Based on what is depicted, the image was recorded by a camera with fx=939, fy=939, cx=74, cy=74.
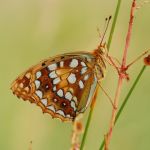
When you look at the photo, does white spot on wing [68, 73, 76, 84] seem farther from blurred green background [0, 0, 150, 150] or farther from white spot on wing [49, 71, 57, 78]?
blurred green background [0, 0, 150, 150]

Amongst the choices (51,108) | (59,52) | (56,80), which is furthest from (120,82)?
(59,52)

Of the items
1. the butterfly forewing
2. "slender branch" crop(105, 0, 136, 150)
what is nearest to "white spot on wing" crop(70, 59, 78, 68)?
the butterfly forewing

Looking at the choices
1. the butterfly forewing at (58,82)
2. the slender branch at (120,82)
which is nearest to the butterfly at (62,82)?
the butterfly forewing at (58,82)

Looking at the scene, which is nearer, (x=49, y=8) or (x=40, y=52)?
(x=40, y=52)

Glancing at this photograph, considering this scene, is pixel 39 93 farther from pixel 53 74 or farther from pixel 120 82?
pixel 120 82

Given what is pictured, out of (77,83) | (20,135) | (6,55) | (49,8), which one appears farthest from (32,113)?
(77,83)

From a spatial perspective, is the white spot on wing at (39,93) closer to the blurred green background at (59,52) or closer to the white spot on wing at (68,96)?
the white spot on wing at (68,96)

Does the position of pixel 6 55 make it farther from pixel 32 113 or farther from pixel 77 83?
pixel 77 83
